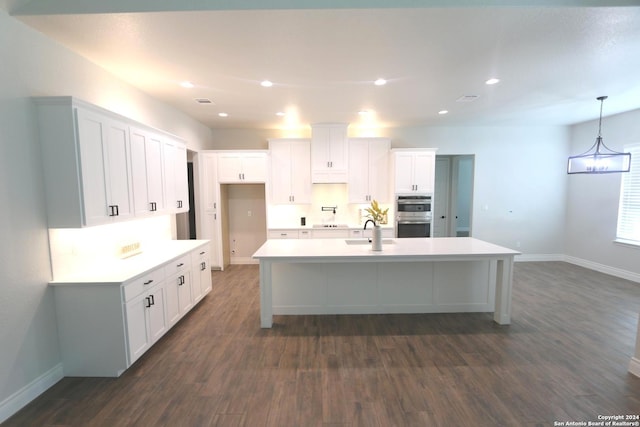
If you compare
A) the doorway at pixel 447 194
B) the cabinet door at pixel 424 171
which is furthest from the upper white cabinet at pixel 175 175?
the doorway at pixel 447 194

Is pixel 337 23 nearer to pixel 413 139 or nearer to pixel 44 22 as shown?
pixel 44 22

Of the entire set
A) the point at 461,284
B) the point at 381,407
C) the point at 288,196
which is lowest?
the point at 381,407

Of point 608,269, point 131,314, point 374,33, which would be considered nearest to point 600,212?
point 608,269

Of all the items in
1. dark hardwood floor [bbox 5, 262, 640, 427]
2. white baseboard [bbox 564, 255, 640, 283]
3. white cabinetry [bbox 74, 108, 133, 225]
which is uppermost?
white cabinetry [bbox 74, 108, 133, 225]

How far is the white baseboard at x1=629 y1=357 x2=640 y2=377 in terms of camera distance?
7.56 ft

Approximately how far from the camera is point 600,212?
5.21m

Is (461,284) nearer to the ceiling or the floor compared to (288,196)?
nearer to the floor

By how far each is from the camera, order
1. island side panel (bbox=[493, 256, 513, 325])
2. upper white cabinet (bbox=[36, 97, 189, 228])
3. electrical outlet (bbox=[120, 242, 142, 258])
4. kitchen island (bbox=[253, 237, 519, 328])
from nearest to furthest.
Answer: upper white cabinet (bbox=[36, 97, 189, 228]) → electrical outlet (bbox=[120, 242, 142, 258]) → island side panel (bbox=[493, 256, 513, 325]) → kitchen island (bbox=[253, 237, 519, 328])

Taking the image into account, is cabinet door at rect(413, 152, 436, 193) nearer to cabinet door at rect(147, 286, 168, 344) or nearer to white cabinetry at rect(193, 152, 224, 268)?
white cabinetry at rect(193, 152, 224, 268)

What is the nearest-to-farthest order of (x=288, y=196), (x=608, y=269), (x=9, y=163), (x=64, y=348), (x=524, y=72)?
(x=9, y=163) < (x=64, y=348) < (x=524, y=72) < (x=608, y=269) < (x=288, y=196)

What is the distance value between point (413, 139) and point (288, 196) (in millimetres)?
3081

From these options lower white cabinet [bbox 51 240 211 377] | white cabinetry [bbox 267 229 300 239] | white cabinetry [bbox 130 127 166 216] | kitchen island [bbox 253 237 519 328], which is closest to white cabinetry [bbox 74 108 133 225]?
white cabinetry [bbox 130 127 166 216]

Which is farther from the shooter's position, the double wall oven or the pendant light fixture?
the double wall oven

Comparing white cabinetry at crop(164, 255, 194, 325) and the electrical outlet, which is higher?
the electrical outlet
